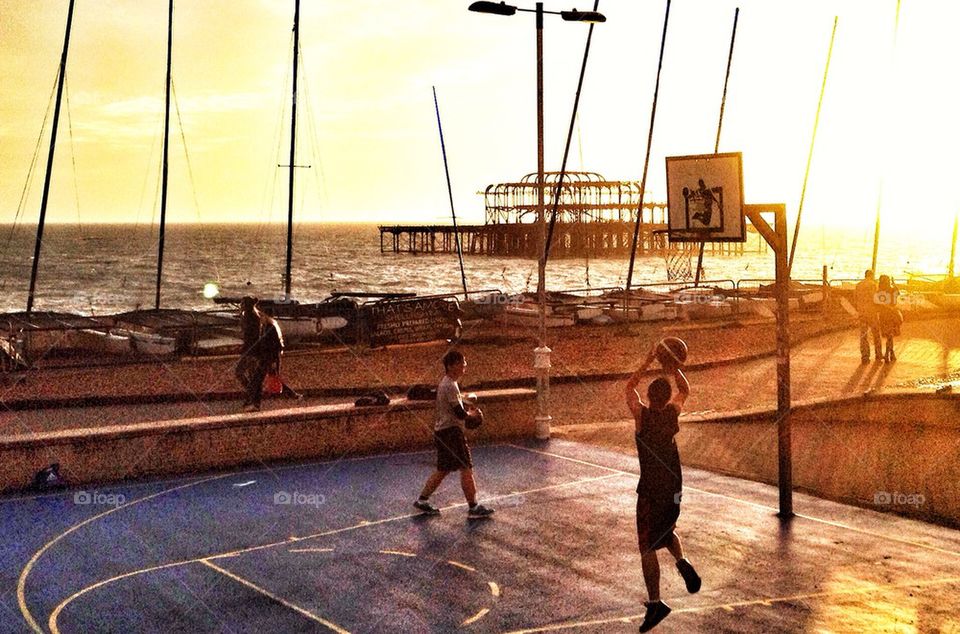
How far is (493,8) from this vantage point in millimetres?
15570

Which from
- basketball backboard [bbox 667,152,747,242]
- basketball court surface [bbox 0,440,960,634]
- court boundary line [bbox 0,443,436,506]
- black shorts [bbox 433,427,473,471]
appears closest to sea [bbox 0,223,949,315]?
court boundary line [bbox 0,443,436,506]

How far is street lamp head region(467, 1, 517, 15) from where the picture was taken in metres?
15.3

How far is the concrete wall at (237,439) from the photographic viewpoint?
1320cm

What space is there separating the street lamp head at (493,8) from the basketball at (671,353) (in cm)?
816

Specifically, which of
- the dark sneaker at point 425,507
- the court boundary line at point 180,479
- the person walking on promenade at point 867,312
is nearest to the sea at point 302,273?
the person walking on promenade at point 867,312

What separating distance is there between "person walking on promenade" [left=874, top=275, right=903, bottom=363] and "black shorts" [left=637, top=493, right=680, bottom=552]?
18.3m

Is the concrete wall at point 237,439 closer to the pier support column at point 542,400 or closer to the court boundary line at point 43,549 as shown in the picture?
the pier support column at point 542,400

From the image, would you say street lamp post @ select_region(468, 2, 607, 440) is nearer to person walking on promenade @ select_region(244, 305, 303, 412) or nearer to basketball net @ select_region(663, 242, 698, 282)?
person walking on promenade @ select_region(244, 305, 303, 412)

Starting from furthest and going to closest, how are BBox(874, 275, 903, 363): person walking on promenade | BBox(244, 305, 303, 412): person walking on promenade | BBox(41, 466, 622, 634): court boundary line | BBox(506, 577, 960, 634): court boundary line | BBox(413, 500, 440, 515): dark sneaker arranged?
BBox(874, 275, 903, 363): person walking on promenade
BBox(244, 305, 303, 412): person walking on promenade
BBox(413, 500, 440, 515): dark sneaker
BBox(41, 466, 622, 634): court boundary line
BBox(506, 577, 960, 634): court boundary line

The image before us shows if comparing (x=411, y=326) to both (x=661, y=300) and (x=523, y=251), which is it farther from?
(x=523, y=251)

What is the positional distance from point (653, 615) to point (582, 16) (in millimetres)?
10743

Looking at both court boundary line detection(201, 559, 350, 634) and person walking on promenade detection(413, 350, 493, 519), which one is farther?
person walking on promenade detection(413, 350, 493, 519)

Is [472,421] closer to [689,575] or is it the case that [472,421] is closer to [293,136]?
[689,575]

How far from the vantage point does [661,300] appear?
44.2 meters
